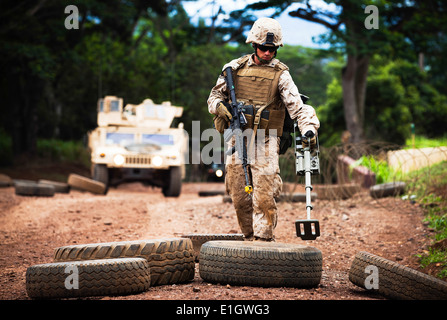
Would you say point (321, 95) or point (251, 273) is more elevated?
point (321, 95)

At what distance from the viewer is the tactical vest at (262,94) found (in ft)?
18.0

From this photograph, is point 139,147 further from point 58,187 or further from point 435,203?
point 435,203

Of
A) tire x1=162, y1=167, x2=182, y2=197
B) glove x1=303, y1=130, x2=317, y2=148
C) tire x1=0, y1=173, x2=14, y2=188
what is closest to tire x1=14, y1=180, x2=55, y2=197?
tire x1=162, y1=167, x2=182, y2=197

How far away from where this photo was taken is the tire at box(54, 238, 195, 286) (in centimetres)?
453

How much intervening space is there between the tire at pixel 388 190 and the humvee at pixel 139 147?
18.1ft

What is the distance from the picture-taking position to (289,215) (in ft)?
31.4

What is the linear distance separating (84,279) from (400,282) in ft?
6.88

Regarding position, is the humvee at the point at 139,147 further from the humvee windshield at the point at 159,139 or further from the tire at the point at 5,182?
the tire at the point at 5,182

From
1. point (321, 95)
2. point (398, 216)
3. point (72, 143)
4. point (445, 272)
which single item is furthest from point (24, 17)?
point (321, 95)

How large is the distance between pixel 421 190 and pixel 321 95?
3762 centimetres
